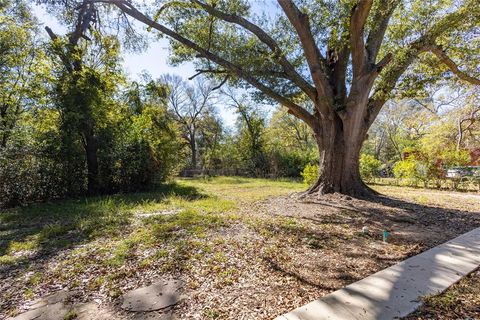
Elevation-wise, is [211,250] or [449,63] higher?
[449,63]

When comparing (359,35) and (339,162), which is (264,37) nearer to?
(359,35)

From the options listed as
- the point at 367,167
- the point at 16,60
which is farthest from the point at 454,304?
the point at 16,60

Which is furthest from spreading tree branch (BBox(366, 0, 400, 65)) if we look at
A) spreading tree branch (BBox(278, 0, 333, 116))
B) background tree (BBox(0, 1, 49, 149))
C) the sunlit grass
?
background tree (BBox(0, 1, 49, 149))

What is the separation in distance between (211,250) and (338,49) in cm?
639

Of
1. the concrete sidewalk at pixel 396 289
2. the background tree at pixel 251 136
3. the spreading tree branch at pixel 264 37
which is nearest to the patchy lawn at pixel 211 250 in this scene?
the concrete sidewalk at pixel 396 289

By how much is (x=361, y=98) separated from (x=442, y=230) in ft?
12.0

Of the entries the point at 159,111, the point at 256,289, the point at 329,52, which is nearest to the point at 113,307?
the point at 256,289

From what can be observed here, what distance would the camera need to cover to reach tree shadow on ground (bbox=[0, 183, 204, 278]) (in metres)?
3.00

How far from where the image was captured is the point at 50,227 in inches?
159

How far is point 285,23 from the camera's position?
7309 mm

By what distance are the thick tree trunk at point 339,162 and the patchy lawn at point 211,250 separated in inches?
47.5

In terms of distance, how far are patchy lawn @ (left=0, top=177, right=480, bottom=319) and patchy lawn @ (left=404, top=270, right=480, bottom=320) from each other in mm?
602

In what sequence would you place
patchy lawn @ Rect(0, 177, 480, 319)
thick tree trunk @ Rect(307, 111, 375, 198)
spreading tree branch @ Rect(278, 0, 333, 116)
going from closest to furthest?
1. patchy lawn @ Rect(0, 177, 480, 319)
2. spreading tree branch @ Rect(278, 0, 333, 116)
3. thick tree trunk @ Rect(307, 111, 375, 198)

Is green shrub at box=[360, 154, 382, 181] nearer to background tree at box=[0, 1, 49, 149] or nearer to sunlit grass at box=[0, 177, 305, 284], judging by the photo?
sunlit grass at box=[0, 177, 305, 284]
